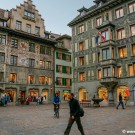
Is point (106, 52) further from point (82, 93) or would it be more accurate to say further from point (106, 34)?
point (82, 93)

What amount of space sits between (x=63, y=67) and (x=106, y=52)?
51.7ft

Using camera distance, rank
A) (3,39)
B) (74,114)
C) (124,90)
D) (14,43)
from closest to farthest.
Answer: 1. (74,114)
2. (124,90)
3. (3,39)
4. (14,43)

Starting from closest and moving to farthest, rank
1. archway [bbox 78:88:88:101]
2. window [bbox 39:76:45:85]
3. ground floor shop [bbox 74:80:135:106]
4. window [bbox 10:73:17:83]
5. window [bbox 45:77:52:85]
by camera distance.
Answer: ground floor shop [bbox 74:80:135:106] → window [bbox 10:73:17:83] → archway [bbox 78:88:88:101] → window [bbox 39:76:45:85] → window [bbox 45:77:52:85]

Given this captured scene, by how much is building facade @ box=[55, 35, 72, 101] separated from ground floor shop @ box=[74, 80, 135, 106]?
743cm

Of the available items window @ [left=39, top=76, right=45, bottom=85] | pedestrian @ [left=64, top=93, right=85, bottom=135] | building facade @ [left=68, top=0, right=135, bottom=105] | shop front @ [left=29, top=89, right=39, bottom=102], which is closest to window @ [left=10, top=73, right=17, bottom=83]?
shop front @ [left=29, top=89, right=39, bottom=102]

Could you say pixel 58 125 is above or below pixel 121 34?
below

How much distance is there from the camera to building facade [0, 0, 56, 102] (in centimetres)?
3594

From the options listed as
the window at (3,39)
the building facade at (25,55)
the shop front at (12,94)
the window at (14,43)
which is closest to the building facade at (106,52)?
the building facade at (25,55)

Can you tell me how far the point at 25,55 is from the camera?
3888 centimetres

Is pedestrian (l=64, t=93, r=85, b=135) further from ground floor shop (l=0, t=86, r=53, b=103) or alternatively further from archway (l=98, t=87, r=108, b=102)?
ground floor shop (l=0, t=86, r=53, b=103)

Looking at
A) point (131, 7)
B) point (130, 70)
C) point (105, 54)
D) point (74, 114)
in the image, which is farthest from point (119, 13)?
point (74, 114)

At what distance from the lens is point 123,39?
31.5 meters

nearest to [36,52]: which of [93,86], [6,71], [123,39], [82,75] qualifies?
[6,71]

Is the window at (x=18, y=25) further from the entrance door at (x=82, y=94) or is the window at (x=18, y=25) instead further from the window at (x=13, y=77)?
the entrance door at (x=82, y=94)
